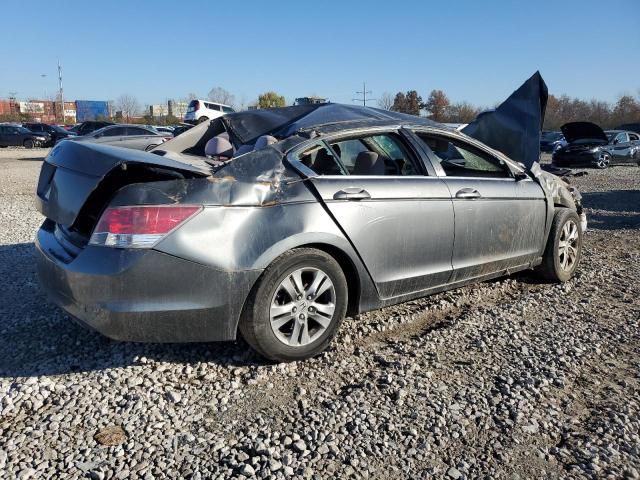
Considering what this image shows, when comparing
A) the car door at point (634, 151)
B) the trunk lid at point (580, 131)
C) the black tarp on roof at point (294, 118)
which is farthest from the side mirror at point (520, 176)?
the car door at point (634, 151)

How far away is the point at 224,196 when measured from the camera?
3.04 m

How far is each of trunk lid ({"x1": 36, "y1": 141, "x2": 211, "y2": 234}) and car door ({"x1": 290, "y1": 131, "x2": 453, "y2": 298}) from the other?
872 mm

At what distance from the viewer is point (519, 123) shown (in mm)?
6188

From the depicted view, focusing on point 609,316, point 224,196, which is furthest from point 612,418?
point 224,196

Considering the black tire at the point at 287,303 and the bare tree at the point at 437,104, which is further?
the bare tree at the point at 437,104

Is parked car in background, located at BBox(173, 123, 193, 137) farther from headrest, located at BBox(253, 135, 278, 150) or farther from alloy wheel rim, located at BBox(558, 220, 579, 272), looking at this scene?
alloy wheel rim, located at BBox(558, 220, 579, 272)

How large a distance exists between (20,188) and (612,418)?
1347 cm

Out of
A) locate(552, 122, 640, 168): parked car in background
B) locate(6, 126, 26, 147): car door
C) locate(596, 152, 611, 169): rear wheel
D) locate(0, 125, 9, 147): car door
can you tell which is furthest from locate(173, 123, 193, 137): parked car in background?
locate(0, 125, 9, 147): car door

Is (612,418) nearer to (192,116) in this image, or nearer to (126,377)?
(126,377)

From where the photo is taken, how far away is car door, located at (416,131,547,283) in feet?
13.5

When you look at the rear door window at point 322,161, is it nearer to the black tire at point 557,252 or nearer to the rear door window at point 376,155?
the rear door window at point 376,155

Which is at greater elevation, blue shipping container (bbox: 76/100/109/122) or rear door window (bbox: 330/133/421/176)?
blue shipping container (bbox: 76/100/109/122)

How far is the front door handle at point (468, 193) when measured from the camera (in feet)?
13.4

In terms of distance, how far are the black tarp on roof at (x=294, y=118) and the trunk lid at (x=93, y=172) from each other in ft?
3.20
